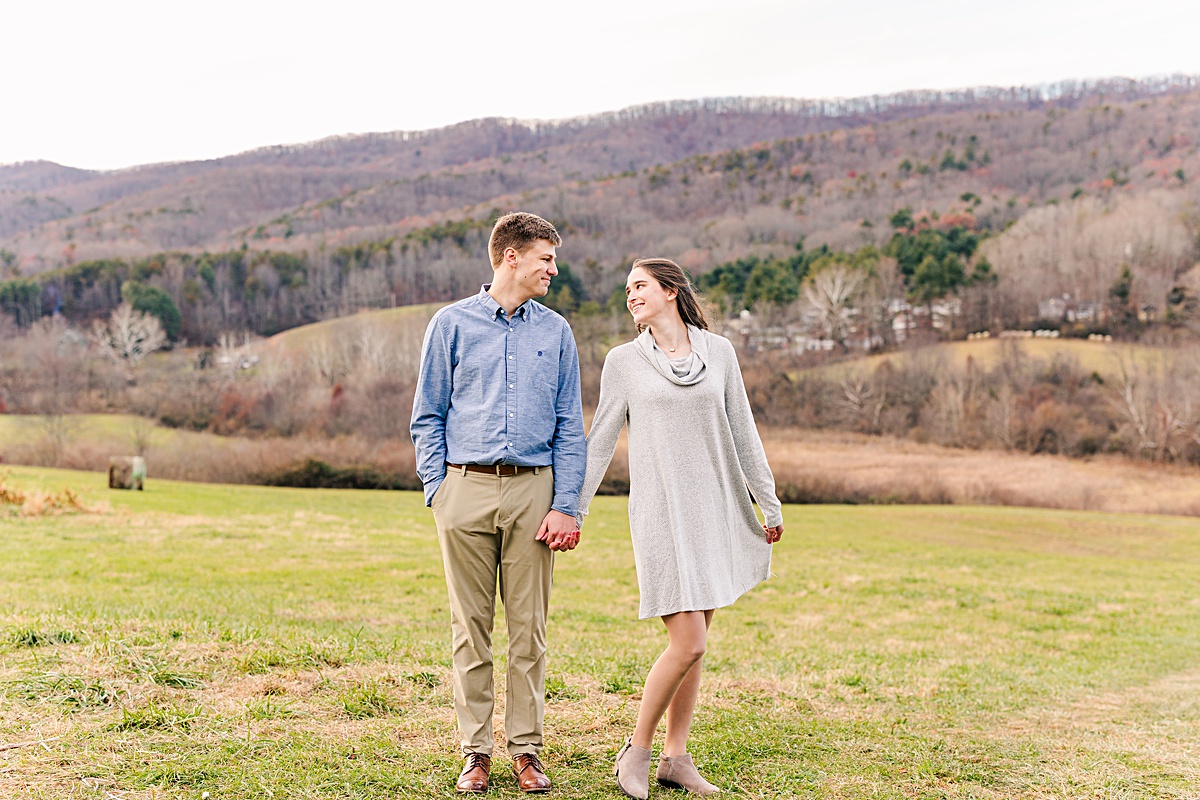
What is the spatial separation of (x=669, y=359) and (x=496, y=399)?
0.87 m

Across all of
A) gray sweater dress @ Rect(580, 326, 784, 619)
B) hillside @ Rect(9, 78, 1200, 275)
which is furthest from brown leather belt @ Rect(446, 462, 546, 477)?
hillside @ Rect(9, 78, 1200, 275)

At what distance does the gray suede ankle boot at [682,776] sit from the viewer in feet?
14.9

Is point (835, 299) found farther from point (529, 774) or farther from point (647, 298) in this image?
point (529, 774)

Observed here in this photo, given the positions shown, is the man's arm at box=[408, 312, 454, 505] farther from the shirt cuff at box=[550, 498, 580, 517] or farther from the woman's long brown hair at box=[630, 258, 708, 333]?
the woman's long brown hair at box=[630, 258, 708, 333]

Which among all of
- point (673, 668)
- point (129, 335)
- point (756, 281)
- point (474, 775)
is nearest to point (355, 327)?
point (129, 335)

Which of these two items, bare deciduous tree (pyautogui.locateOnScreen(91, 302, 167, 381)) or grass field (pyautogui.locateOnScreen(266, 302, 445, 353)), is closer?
bare deciduous tree (pyautogui.locateOnScreen(91, 302, 167, 381))

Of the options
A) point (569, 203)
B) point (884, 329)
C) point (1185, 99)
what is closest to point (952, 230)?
point (884, 329)

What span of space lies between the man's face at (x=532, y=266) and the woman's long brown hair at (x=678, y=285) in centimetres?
46

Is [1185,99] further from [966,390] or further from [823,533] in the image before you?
[823,533]

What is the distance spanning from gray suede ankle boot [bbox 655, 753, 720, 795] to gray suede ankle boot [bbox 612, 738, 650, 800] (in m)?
0.13

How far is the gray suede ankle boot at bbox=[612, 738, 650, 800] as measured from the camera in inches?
172

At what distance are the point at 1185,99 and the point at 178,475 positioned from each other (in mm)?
177207

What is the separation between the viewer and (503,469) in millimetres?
4434

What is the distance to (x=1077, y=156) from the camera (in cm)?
15050
